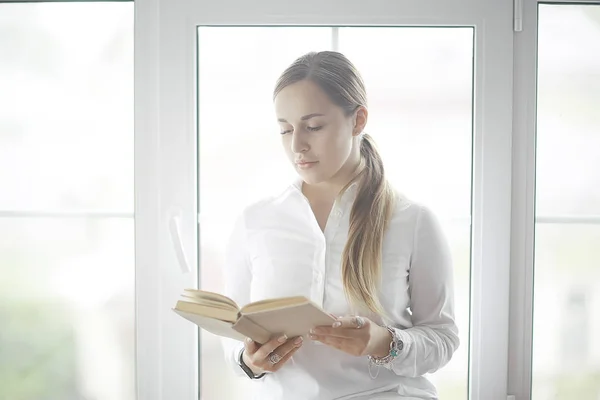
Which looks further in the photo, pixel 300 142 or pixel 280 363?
pixel 300 142

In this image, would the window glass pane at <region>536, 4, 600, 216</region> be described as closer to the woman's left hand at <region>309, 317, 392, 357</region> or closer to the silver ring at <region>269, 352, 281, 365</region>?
the woman's left hand at <region>309, 317, 392, 357</region>

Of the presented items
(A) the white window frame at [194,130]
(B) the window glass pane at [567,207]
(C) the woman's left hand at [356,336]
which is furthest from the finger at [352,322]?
(B) the window glass pane at [567,207]

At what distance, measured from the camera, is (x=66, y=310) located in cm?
193

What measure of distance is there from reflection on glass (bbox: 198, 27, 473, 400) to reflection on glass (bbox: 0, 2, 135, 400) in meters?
0.25

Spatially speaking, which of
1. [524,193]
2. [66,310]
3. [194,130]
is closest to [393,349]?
[524,193]

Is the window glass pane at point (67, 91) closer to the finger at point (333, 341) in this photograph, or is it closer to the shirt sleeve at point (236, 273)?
the shirt sleeve at point (236, 273)

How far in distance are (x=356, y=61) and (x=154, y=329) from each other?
0.98 metres

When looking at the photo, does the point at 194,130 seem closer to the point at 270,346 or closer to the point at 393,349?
the point at 270,346

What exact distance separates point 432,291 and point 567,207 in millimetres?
608

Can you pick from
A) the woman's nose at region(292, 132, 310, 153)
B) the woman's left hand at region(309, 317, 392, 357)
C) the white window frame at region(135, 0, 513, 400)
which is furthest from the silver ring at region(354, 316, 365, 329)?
the white window frame at region(135, 0, 513, 400)

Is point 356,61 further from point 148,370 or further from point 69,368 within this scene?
point 69,368

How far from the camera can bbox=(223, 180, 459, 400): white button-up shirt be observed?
1.54 metres

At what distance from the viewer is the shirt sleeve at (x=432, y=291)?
5.10 feet

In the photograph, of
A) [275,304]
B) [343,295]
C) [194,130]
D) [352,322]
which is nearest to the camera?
[275,304]
